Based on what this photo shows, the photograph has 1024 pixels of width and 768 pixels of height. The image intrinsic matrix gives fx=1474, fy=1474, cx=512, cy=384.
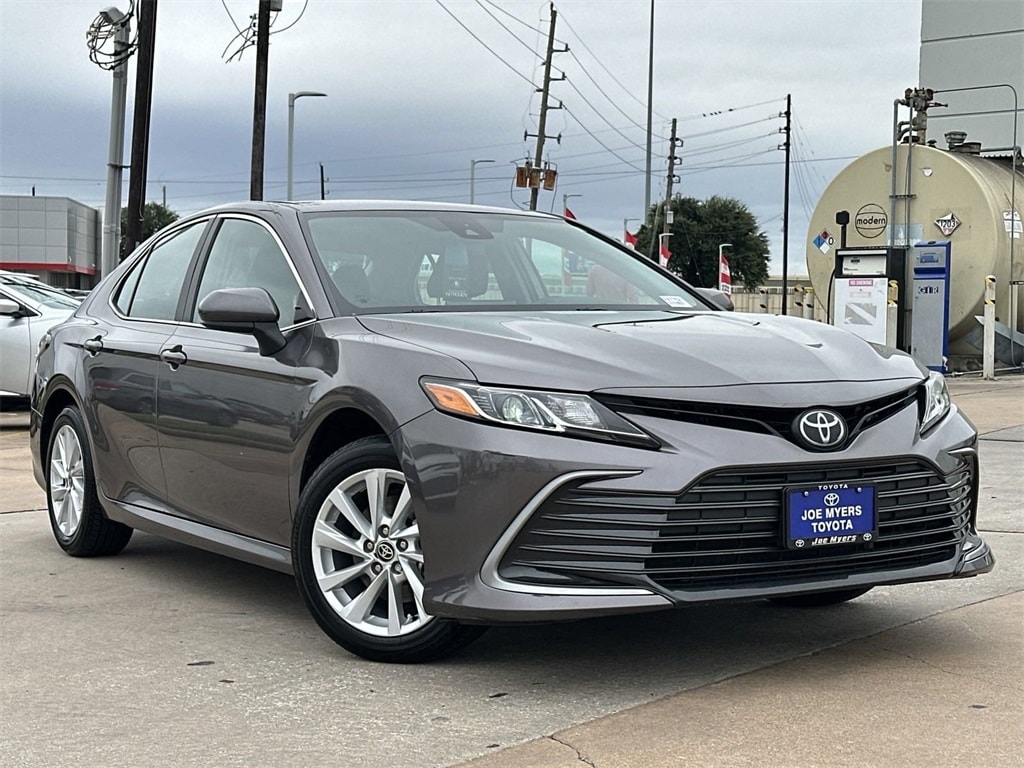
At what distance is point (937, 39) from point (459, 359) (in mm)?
32057

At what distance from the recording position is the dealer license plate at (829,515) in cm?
420

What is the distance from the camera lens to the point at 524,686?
4336 millimetres

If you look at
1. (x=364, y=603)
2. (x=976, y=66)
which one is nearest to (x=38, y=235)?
(x=976, y=66)

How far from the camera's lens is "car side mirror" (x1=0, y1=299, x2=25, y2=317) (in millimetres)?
13853

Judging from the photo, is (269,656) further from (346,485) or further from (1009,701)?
(1009,701)

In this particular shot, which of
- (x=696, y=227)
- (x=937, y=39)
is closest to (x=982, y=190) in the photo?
(x=937, y=39)

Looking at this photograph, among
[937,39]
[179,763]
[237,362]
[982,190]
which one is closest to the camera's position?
[179,763]

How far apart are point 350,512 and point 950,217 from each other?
19.4 metres

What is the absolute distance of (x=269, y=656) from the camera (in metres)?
4.78

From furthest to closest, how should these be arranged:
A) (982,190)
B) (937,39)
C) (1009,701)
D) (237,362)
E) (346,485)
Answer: (937,39), (982,190), (237,362), (346,485), (1009,701)

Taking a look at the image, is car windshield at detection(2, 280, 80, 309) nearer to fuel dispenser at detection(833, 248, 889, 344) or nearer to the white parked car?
the white parked car

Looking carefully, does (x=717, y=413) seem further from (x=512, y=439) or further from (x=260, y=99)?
(x=260, y=99)

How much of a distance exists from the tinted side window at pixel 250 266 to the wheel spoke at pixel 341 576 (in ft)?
3.27

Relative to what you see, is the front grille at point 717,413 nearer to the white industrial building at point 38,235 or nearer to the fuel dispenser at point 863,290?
the fuel dispenser at point 863,290
